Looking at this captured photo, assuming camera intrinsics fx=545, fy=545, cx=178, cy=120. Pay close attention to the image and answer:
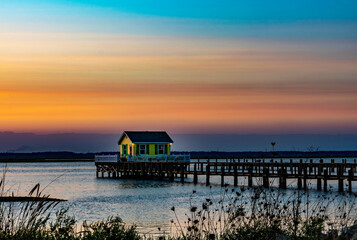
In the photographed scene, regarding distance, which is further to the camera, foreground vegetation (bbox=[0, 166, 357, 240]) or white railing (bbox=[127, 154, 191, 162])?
white railing (bbox=[127, 154, 191, 162])

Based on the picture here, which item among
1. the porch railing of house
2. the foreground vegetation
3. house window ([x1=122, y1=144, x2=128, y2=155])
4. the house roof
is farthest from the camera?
house window ([x1=122, y1=144, x2=128, y2=155])

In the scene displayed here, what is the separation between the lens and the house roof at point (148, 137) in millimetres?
67500

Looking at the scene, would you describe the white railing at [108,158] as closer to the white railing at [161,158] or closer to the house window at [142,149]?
the white railing at [161,158]

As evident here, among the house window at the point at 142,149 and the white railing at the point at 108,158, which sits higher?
the house window at the point at 142,149

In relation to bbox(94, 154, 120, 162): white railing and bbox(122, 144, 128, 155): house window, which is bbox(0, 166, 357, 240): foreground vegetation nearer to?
bbox(122, 144, 128, 155): house window

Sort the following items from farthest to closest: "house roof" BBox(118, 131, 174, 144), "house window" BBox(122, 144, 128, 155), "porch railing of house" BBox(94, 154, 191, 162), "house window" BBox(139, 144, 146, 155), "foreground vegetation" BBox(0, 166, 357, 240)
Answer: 1. "house window" BBox(122, 144, 128, 155)
2. "house window" BBox(139, 144, 146, 155)
3. "house roof" BBox(118, 131, 174, 144)
4. "porch railing of house" BBox(94, 154, 191, 162)
5. "foreground vegetation" BBox(0, 166, 357, 240)

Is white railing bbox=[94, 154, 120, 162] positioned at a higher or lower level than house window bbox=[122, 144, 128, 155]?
lower

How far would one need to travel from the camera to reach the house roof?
6750cm

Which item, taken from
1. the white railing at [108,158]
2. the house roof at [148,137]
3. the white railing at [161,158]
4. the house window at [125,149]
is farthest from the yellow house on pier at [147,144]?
the white railing at [108,158]

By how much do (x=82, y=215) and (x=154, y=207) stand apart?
5721 millimetres

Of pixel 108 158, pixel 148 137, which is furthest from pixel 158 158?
pixel 108 158

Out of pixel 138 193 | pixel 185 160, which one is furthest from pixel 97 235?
pixel 185 160

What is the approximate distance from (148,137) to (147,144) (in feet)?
2.92

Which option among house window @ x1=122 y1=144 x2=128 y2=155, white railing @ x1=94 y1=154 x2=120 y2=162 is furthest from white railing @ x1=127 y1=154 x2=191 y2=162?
white railing @ x1=94 y1=154 x2=120 y2=162
